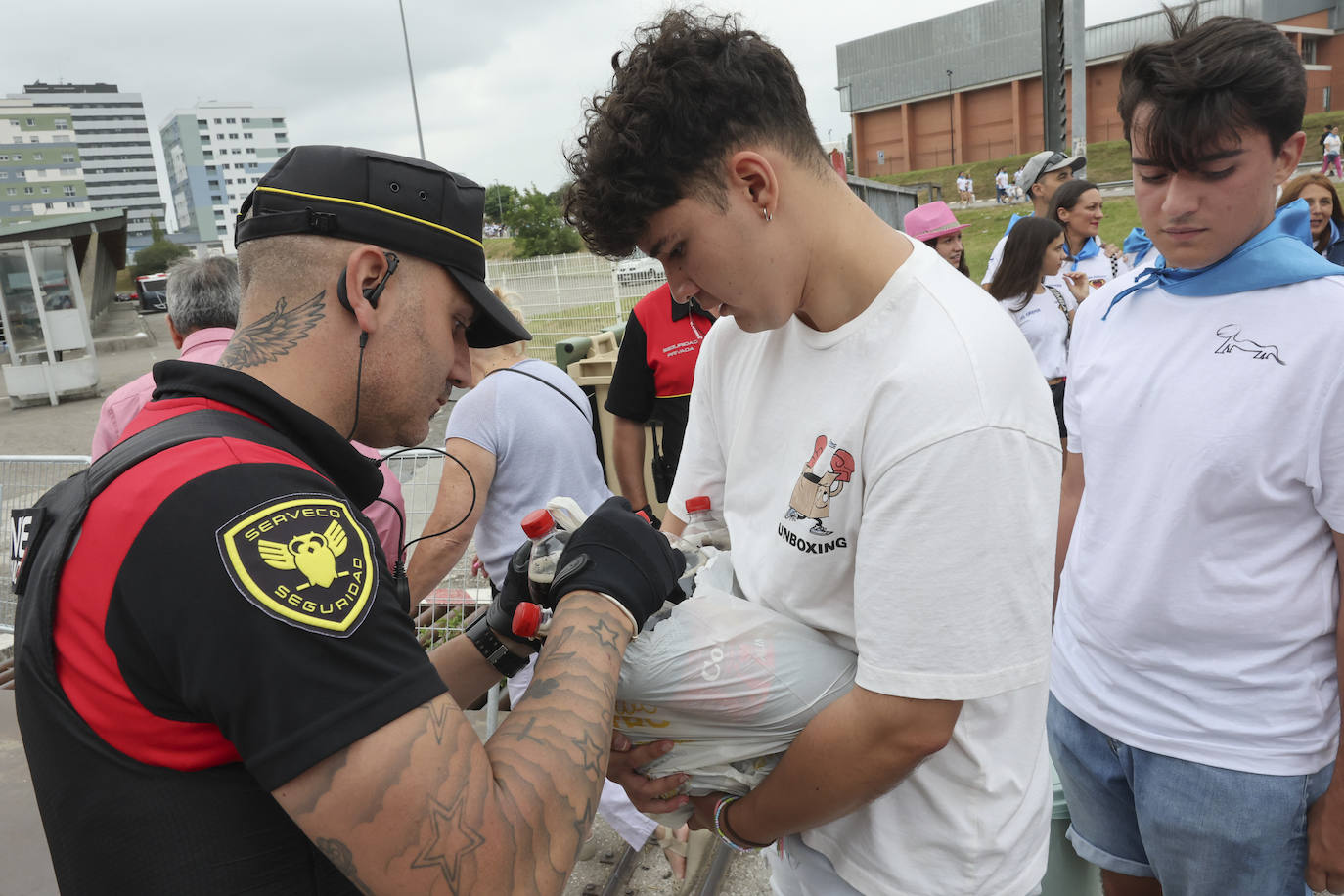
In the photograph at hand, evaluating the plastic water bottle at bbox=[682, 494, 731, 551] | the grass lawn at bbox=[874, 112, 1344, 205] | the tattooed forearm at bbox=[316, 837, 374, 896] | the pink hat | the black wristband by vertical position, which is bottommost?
the black wristband

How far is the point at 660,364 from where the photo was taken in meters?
4.23

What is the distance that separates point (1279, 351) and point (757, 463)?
1040 millimetres

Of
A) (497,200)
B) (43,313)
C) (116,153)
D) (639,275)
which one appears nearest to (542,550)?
(639,275)

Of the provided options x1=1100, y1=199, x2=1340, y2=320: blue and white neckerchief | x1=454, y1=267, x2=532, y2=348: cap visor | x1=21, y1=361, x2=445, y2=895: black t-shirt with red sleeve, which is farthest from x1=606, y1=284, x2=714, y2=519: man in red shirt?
x1=21, y1=361, x2=445, y2=895: black t-shirt with red sleeve

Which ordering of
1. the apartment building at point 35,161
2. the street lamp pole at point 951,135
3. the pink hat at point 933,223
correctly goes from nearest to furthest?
the pink hat at point 933,223
the street lamp pole at point 951,135
the apartment building at point 35,161

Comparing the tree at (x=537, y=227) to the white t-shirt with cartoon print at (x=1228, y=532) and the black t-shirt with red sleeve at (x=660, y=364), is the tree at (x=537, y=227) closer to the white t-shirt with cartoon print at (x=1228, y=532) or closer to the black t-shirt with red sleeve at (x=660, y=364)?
the black t-shirt with red sleeve at (x=660, y=364)

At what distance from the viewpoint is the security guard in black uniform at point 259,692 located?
→ 1.04 m

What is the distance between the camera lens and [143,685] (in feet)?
3.57

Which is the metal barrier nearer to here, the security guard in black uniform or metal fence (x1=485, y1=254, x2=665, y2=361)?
the security guard in black uniform

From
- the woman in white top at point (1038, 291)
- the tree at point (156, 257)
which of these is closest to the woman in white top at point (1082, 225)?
the woman in white top at point (1038, 291)

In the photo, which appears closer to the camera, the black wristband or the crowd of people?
the crowd of people

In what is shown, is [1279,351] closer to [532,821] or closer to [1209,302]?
[1209,302]

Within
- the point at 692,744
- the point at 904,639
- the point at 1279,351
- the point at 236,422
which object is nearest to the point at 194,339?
the point at 236,422

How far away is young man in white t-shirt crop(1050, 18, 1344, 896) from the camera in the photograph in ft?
5.65
